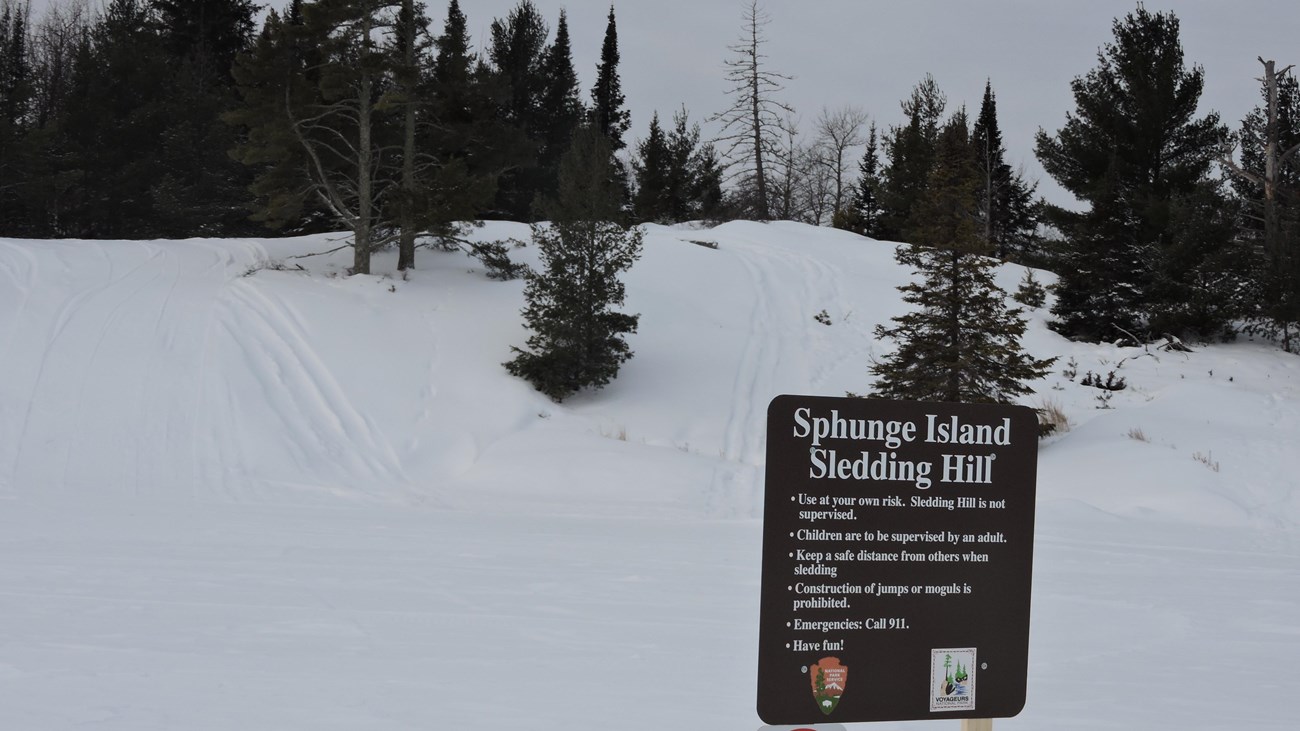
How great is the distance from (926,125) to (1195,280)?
1655cm

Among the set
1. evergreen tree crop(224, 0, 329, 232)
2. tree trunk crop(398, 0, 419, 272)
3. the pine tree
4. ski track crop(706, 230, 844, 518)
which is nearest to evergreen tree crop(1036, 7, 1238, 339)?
ski track crop(706, 230, 844, 518)

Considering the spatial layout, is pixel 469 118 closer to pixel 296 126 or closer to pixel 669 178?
pixel 296 126

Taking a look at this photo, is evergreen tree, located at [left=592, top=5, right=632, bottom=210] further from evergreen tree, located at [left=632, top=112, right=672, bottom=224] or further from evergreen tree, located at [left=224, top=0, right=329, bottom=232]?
evergreen tree, located at [left=224, top=0, right=329, bottom=232]

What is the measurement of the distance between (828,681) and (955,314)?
12929mm

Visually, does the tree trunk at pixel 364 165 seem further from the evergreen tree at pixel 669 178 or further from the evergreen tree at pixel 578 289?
the evergreen tree at pixel 669 178

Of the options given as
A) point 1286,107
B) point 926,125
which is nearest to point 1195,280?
point 1286,107

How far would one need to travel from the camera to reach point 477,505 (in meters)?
12.7

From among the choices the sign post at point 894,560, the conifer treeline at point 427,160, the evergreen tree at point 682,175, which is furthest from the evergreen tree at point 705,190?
the sign post at point 894,560

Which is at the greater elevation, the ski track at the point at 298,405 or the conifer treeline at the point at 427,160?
the conifer treeline at the point at 427,160

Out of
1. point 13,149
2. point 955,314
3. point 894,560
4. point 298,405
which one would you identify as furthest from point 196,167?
point 894,560

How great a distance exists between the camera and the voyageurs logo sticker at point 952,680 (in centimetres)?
312

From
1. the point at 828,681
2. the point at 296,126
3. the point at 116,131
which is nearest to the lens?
the point at 828,681

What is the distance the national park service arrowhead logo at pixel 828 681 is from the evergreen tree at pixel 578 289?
14.5m

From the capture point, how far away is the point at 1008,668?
321 centimetres
